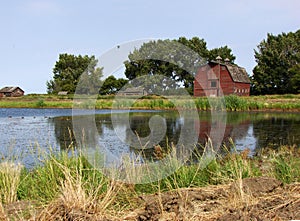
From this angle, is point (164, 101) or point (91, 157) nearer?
point (91, 157)

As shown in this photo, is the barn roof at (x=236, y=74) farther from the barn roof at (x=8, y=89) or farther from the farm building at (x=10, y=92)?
the barn roof at (x=8, y=89)

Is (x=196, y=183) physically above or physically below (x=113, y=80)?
below

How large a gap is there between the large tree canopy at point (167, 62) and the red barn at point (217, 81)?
1398 mm

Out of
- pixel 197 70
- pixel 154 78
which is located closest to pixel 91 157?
pixel 154 78

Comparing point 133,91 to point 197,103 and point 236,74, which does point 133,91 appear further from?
point 236,74

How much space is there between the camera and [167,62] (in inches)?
1030

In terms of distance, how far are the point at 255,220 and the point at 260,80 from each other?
4747cm

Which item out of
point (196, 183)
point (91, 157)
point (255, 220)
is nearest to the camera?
point (255, 220)

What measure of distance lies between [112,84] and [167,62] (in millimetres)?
9804

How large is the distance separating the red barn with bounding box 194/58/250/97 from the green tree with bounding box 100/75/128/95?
11123mm

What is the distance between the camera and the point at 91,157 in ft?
18.3

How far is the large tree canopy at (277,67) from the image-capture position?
4630cm

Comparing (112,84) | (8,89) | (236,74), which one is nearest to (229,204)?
(112,84)

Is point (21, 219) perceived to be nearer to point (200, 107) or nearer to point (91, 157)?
point (91, 157)
